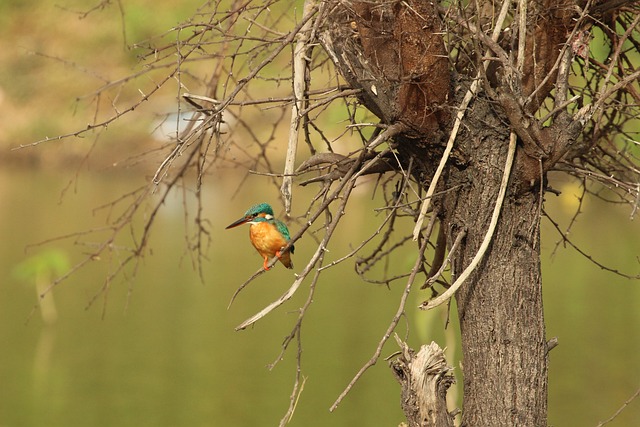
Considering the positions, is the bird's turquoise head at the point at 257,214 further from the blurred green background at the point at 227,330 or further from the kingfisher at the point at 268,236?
the blurred green background at the point at 227,330

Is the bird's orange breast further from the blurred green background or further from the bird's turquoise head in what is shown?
the blurred green background

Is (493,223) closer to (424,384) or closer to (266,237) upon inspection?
(424,384)

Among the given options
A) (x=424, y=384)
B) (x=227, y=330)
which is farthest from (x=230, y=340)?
(x=424, y=384)

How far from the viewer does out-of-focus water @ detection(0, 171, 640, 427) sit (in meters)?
7.50

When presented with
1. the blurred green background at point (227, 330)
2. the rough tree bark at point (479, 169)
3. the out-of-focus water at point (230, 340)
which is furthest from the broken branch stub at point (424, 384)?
the out-of-focus water at point (230, 340)

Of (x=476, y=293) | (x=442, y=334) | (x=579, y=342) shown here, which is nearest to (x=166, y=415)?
(x=442, y=334)

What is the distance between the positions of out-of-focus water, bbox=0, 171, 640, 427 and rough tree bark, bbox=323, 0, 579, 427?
7.34ft

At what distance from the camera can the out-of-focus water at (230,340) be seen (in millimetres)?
7496

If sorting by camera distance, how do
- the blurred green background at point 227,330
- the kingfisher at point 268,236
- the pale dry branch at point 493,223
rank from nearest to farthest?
the pale dry branch at point 493,223
the kingfisher at point 268,236
the blurred green background at point 227,330

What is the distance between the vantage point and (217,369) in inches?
329

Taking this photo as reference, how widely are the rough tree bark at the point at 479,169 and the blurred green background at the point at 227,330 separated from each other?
1862mm

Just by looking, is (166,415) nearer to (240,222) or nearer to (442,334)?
(442,334)

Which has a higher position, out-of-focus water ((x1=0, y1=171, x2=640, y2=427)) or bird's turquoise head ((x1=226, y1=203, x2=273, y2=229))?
out-of-focus water ((x1=0, y1=171, x2=640, y2=427))

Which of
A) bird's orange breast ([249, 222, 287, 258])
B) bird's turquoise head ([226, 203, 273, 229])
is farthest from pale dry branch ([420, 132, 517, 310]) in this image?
bird's turquoise head ([226, 203, 273, 229])
